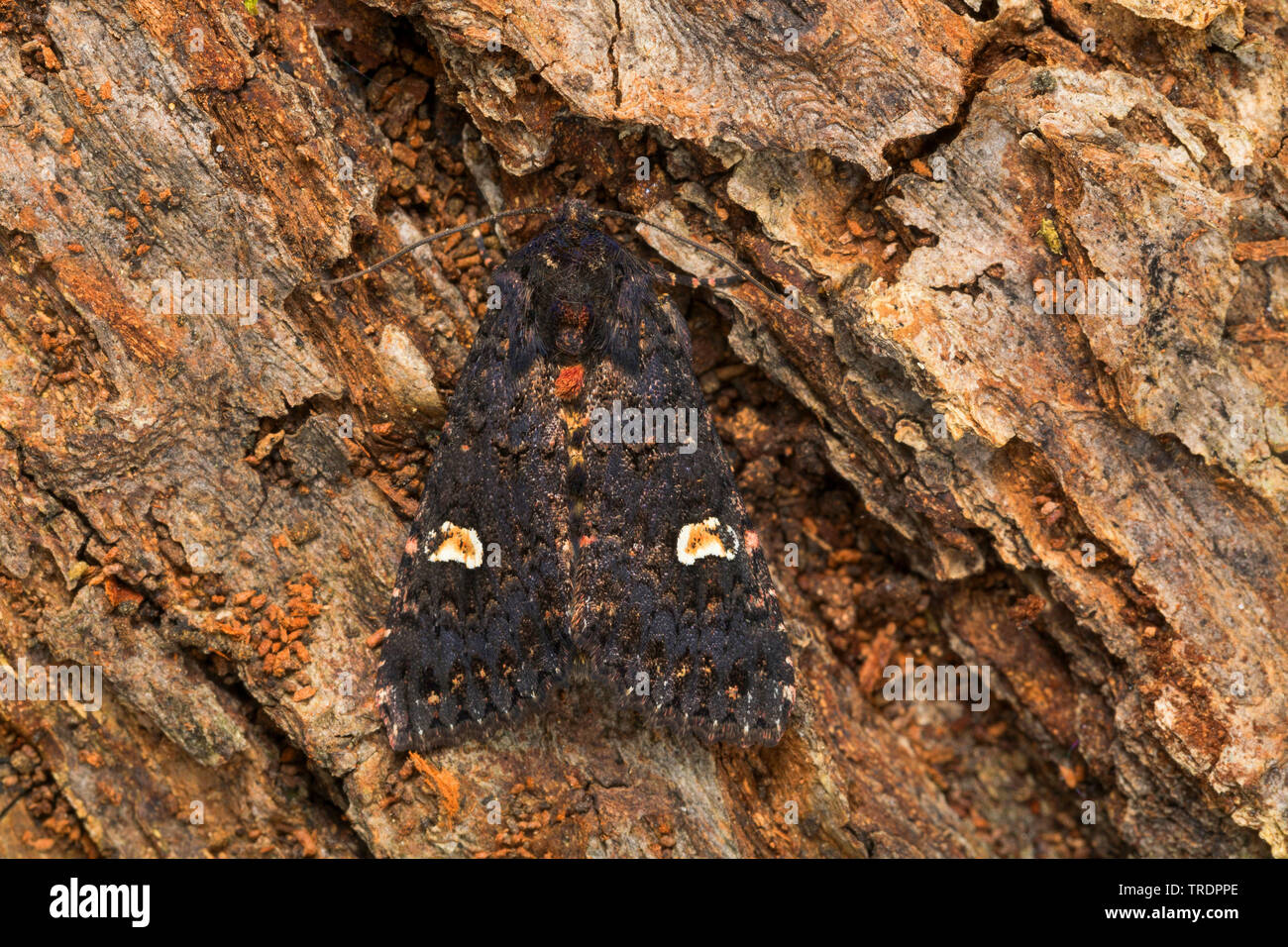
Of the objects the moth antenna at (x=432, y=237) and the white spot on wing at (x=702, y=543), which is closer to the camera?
the moth antenna at (x=432, y=237)

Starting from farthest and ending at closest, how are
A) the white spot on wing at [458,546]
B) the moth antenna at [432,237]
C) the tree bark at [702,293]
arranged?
the white spot on wing at [458,546] < the moth antenna at [432,237] < the tree bark at [702,293]

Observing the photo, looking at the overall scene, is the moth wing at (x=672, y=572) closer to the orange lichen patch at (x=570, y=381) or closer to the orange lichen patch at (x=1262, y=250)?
the orange lichen patch at (x=570, y=381)

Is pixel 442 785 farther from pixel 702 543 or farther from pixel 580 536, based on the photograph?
pixel 702 543

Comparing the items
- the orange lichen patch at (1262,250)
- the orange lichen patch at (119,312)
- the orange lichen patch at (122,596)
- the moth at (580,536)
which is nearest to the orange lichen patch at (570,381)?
the moth at (580,536)

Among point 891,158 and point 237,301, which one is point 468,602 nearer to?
point 237,301

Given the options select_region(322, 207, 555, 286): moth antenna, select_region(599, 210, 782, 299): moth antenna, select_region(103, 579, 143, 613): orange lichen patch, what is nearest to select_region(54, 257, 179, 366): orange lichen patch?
select_region(322, 207, 555, 286): moth antenna

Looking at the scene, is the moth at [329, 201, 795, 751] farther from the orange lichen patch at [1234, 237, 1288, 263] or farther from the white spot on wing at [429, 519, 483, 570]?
the orange lichen patch at [1234, 237, 1288, 263]

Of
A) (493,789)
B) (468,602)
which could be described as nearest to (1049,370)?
(468,602)

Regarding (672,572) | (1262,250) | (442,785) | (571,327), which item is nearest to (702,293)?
(571,327)
